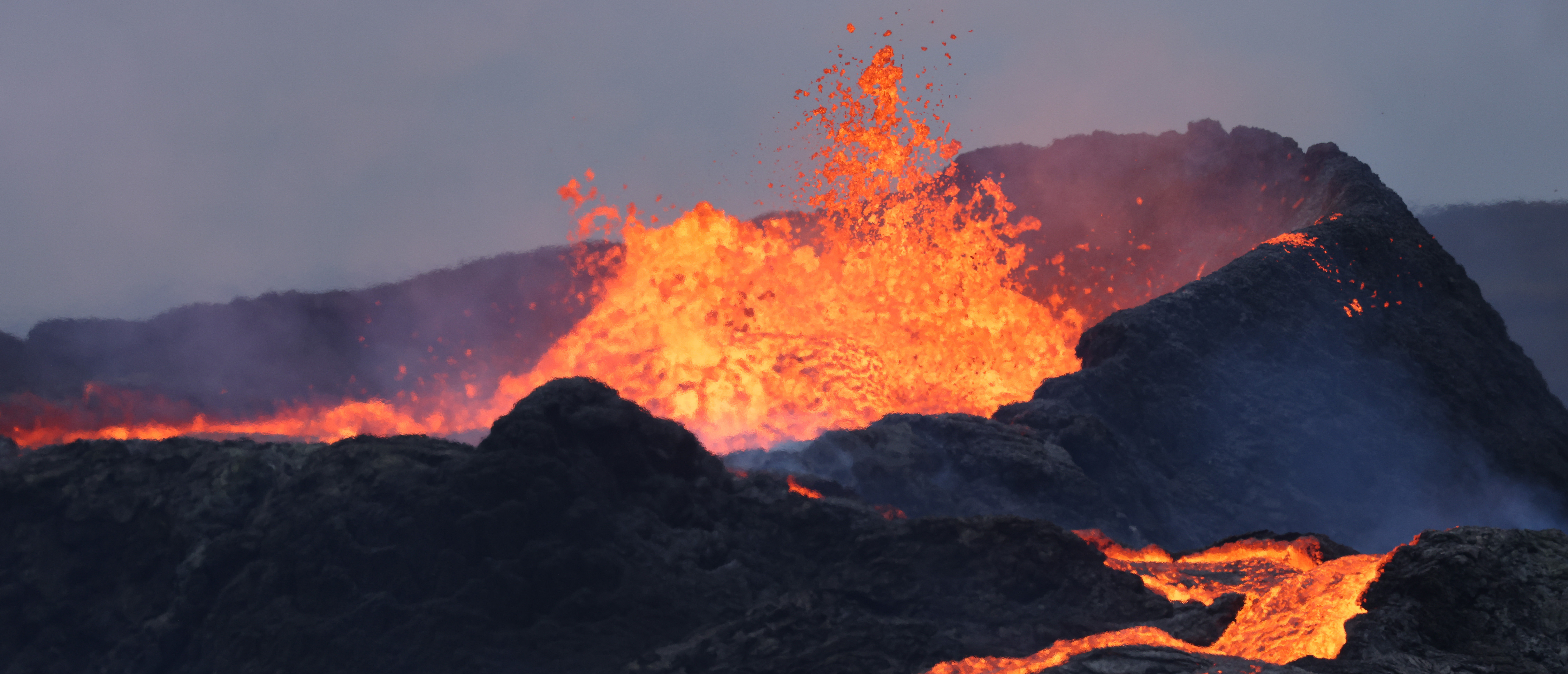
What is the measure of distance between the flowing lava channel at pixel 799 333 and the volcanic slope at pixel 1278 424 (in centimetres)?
521

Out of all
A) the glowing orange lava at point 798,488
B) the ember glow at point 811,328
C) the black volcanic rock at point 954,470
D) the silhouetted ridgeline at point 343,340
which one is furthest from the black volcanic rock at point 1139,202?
the glowing orange lava at point 798,488

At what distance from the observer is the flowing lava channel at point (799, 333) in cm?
3023

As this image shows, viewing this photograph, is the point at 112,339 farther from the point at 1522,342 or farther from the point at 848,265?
the point at 1522,342

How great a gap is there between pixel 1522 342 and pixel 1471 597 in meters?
75.0

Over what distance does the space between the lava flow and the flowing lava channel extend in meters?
12.2

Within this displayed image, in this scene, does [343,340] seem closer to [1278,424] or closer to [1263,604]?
[1278,424]

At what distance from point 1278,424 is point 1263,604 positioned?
16005mm

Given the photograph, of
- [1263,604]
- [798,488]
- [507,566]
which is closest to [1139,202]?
[798,488]

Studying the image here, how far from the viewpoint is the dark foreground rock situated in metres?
14.5

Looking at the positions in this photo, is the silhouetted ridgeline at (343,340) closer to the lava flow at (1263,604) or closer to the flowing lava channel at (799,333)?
the flowing lava channel at (799,333)

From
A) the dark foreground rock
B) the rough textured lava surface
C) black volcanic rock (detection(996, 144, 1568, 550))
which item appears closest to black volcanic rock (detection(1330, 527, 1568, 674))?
the rough textured lava surface

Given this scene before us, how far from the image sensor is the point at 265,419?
125 feet

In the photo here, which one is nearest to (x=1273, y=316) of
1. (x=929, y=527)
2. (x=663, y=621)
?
(x=929, y=527)

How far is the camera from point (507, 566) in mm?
15125
